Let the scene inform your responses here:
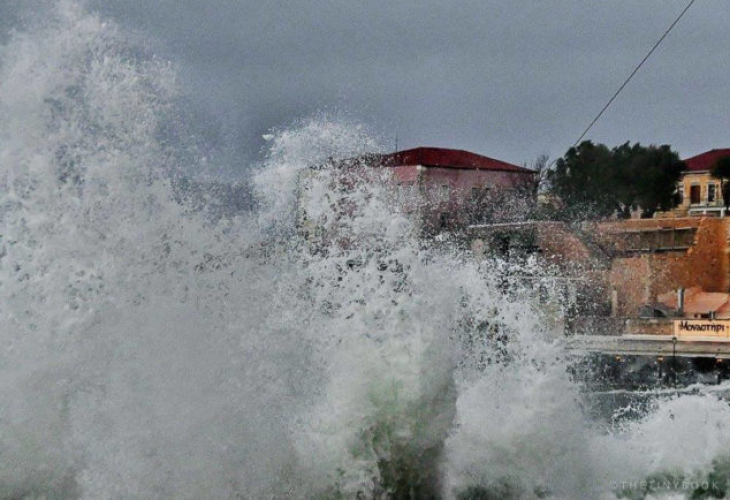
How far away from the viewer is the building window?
5980 cm

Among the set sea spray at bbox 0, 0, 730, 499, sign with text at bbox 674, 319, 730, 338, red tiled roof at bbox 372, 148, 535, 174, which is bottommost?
sign with text at bbox 674, 319, 730, 338

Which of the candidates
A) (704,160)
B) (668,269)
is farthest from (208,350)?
(704,160)

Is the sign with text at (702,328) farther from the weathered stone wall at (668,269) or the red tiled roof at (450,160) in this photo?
the red tiled roof at (450,160)

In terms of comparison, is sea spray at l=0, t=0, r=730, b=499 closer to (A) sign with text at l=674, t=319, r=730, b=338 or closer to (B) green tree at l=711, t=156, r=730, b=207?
(A) sign with text at l=674, t=319, r=730, b=338

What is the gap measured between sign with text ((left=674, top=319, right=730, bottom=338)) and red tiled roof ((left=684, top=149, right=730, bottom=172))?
1019 inches

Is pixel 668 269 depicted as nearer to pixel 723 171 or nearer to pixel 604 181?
pixel 604 181

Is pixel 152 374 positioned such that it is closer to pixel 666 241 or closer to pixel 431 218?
pixel 431 218

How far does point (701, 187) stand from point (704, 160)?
171 centimetres

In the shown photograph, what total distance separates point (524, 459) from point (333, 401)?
8.48 ft

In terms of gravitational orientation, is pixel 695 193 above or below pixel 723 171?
below

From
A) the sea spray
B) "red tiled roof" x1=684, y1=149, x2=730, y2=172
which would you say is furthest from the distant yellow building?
the sea spray

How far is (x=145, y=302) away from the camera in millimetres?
11055

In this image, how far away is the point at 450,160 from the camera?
6009 cm

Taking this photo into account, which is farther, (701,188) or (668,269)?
(701,188)
